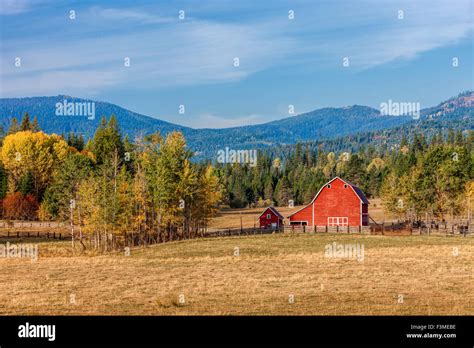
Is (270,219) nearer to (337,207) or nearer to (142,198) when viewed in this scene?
(337,207)

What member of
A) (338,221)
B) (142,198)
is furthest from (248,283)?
(338,221)

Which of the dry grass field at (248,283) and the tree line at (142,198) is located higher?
the tree line at (142,198)

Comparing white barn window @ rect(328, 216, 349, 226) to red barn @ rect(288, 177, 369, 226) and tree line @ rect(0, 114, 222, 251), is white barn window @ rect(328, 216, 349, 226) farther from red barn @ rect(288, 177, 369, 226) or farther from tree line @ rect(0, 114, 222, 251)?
tree line @ rect(0, 114, 222, 251)

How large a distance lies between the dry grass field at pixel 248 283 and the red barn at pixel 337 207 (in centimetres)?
2500

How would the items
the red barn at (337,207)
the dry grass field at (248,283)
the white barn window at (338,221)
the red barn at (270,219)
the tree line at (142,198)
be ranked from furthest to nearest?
1. the red barn at (270,219)
2. the white barn window at (338,221)
3. the red barn at (337,207)
4. the tree line at (142,198)
5. the dry grass field at (248,283)

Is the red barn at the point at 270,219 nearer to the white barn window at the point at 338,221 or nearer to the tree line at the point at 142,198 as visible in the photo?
the white barn window at the point at 338,221

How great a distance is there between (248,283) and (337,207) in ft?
171

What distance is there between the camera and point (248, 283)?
31.0 m

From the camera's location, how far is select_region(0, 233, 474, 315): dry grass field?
23.3 m

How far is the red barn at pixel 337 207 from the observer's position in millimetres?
80812

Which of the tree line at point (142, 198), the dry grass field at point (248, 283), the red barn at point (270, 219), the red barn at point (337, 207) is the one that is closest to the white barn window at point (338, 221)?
the red barn at point (337, 207)
